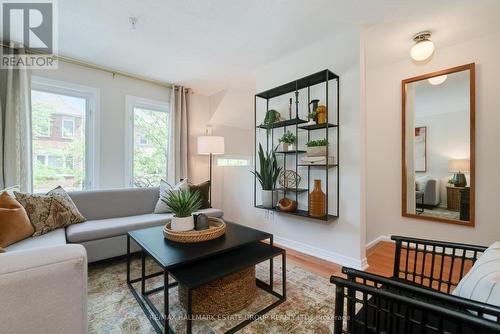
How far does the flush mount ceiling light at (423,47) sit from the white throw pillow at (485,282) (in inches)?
84.1

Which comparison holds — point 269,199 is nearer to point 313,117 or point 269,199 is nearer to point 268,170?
point 268,170

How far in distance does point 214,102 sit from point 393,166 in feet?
10.2

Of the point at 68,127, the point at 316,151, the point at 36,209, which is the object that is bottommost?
the point at 36,209

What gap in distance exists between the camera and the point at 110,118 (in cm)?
315

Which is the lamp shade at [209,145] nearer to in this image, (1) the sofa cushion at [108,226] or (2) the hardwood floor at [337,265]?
(1) the sofa cushion at [108,226]

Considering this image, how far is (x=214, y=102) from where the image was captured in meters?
4.16

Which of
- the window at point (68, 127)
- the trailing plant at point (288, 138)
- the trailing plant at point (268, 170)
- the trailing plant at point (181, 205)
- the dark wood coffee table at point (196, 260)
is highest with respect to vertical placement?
the window at point (68, 127)

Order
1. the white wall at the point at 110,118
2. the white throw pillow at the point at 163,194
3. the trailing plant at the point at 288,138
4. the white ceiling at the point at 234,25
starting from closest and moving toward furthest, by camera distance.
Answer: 1. the white ceiling at the point at 234,25
2. the trailing plant at the point at 288,138
3. the white throw pillow at the point at 163,194
4. the white wall at the point at 110,118

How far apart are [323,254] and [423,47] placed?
7.87 feet

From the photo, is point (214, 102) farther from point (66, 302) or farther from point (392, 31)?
point (66, 302)

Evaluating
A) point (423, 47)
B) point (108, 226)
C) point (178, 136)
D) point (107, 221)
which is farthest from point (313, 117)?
point (107, 221)

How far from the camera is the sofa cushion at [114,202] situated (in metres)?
2.51

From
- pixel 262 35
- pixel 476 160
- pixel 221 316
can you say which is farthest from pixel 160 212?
pixel 476 160

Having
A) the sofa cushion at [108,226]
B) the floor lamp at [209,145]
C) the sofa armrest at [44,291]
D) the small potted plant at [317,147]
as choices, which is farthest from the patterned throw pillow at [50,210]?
the small potted plant at [317,147]
